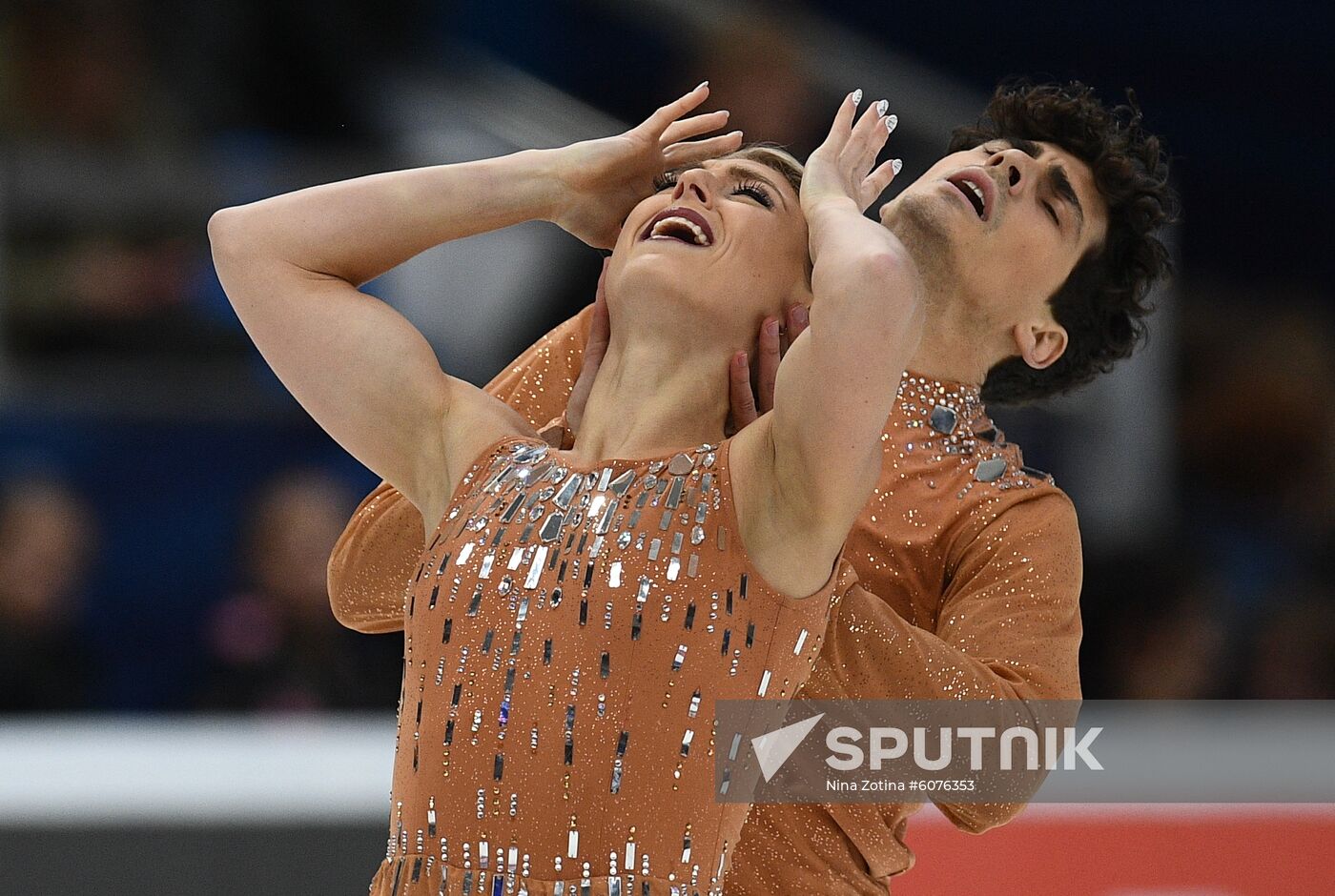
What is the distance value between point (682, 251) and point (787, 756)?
1.89ft

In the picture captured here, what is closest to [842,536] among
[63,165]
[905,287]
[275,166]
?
[905,287]

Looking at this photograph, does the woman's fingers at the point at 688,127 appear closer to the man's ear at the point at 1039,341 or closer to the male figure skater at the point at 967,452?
the male figure skater at the point at 967,452

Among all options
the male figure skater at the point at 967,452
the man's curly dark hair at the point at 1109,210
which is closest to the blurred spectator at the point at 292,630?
the male figure skater at the point at 967,452

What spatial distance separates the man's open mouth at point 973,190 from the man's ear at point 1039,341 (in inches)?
6.4

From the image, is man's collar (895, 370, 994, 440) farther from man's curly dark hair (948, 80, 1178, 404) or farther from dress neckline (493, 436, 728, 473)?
dress neckline (493, 436, 728, 473)

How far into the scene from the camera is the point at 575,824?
1624mm

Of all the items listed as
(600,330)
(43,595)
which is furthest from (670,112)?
(43,595)

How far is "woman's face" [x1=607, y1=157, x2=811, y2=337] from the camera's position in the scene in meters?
1.78

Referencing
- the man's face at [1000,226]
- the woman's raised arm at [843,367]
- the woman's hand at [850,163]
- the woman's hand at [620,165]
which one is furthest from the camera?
the man's face at [1000,226]

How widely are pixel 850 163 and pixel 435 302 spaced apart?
2.79 metres

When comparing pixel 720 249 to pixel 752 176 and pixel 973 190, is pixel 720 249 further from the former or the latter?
pixel 973 190

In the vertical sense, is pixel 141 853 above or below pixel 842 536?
below

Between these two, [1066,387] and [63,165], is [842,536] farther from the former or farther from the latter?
[63,165]

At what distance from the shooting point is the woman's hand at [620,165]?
76.0 inches
